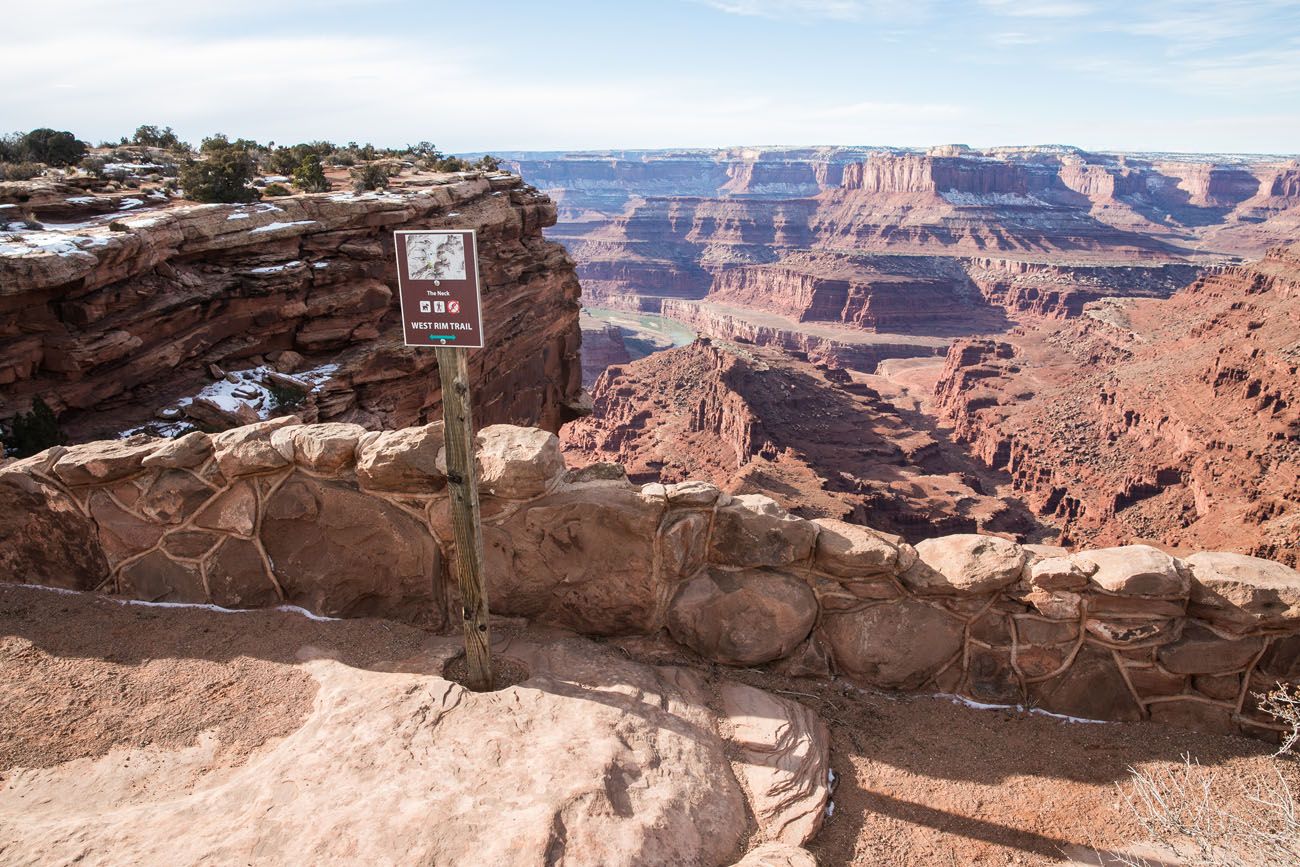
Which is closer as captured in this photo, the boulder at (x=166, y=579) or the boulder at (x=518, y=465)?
the boulder at (x=518, y=465)

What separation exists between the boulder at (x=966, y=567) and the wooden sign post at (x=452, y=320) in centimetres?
259

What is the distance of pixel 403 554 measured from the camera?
4.93 m

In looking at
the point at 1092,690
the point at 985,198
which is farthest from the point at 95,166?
the point at 985,198

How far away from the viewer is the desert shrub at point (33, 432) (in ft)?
33.5

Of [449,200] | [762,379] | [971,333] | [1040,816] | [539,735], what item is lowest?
[971,333]

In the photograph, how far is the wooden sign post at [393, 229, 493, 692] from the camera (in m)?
3.82

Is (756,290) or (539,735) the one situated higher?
(539,735)

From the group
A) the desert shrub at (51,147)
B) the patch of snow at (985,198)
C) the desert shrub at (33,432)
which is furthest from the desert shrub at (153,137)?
the patch of snow at (985,198)

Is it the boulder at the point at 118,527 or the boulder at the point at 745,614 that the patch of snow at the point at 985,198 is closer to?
the boulder at the point at 745,614

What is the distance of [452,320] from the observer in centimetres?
388

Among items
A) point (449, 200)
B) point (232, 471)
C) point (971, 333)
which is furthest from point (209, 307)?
point (971, 333)

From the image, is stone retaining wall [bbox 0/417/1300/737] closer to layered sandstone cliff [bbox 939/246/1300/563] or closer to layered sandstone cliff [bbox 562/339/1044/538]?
layered sandstone cliff [bbox 939/246/1300/563]

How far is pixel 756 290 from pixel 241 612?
327ft

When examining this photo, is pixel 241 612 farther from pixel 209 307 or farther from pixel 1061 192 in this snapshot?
pixel 1061 192
